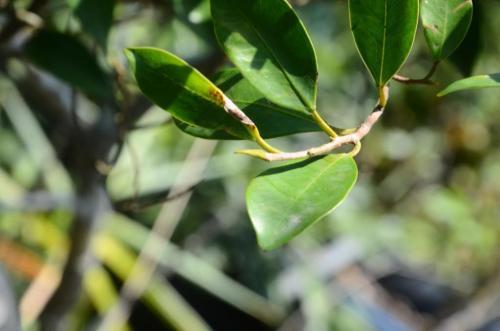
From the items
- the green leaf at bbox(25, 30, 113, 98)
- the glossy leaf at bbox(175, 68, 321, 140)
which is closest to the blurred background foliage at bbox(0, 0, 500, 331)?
the green leaf at bbox(25, 30, 113, 98)

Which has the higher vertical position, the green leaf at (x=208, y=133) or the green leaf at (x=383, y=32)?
the green leaf at (x=383, y=32)

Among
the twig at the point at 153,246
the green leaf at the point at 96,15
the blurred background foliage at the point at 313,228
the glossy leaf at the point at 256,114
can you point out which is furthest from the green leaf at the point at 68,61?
the twig at the point at 153,246

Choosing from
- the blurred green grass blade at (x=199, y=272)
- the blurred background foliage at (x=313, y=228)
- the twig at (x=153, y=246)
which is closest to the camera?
the twig at (x=153, y=246)

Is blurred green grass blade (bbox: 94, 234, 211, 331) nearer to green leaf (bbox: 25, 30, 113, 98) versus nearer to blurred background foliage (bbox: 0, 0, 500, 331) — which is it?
blurred background foliage (bbox: 0, 0, 500, 331)

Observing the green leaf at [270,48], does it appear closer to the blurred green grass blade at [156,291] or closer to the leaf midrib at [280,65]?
the leaf midrib at [280,65]

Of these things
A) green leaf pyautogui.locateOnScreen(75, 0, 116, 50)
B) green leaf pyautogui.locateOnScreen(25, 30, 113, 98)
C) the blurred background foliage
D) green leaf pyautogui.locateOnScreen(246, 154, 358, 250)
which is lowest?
the blurred background foliage

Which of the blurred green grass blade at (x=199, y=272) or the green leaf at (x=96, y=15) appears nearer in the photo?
the green leaf at (x=96, y=15)

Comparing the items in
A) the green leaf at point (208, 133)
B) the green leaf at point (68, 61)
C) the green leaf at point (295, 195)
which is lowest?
the green leaf at point (68, 61)

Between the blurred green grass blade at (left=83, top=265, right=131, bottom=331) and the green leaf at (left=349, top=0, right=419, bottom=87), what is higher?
the green leaf at (left=349, top=0, right=419, bottom=87)
